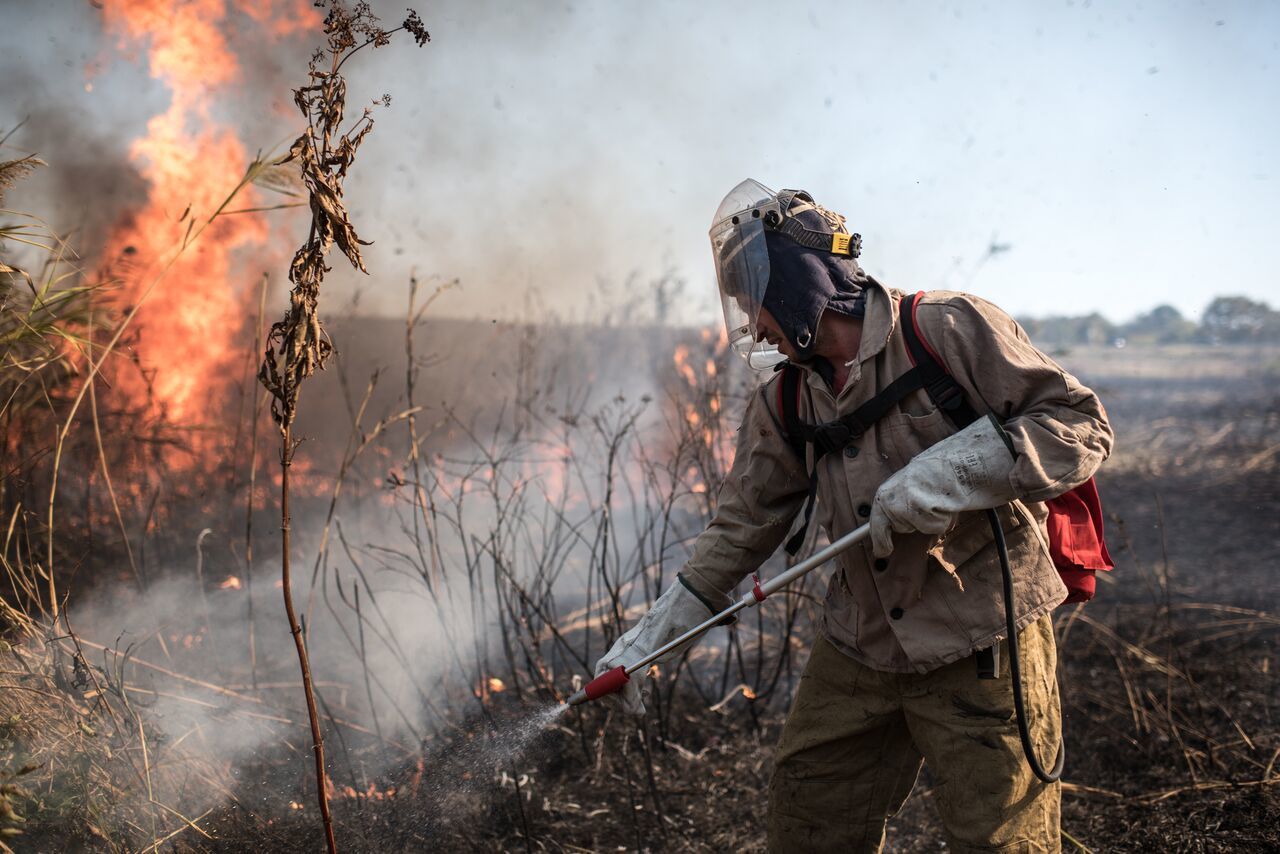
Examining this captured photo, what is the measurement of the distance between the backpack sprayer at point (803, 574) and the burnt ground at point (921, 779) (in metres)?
0.85

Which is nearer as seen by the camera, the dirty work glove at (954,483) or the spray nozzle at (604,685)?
the dirty work glove at (954,483)

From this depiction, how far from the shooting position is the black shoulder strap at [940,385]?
2.06 meters

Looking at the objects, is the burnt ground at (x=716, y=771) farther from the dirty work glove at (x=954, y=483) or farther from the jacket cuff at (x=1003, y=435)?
the jacket cuff at (x=1003, y=435)

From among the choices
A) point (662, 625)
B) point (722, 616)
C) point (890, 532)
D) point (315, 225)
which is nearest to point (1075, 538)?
point (890, 532)

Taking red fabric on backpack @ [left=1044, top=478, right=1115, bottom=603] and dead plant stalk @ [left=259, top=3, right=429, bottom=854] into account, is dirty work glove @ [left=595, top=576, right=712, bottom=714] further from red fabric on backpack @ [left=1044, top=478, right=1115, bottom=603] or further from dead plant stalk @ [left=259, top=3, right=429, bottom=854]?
red fabric on backpack @ [left=1044, top=478, right=1115, bottom=603]

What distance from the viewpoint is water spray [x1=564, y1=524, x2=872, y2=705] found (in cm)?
208

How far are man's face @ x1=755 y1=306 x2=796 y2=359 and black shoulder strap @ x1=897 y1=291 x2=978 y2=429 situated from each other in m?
0.36

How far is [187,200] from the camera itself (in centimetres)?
570

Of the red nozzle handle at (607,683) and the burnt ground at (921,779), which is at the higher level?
the red nozzle handle at (607,683)

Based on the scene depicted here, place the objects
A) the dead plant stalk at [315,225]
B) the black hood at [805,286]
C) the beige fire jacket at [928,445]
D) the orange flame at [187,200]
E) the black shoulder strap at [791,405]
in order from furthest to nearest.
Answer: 1. the orange flame at [187,200]
2. the black shoulder strap at [791,405]
3. the black hood at [805,286]
4. the beige fire jacket at [928,445]
5. the dead plant stalk at [315,225]

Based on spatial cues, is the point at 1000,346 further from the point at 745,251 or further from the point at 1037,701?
the point at 1037,701

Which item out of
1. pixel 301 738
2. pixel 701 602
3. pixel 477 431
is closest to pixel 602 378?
pixel 477 431

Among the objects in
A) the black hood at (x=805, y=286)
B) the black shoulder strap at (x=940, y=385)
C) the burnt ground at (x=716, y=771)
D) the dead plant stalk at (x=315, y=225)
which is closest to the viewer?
the dead plant stalk at (x=315, y=225)

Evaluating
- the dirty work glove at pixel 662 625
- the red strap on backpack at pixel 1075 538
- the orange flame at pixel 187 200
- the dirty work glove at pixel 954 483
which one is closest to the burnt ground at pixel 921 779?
the dirty work glove at pixel 662 625
